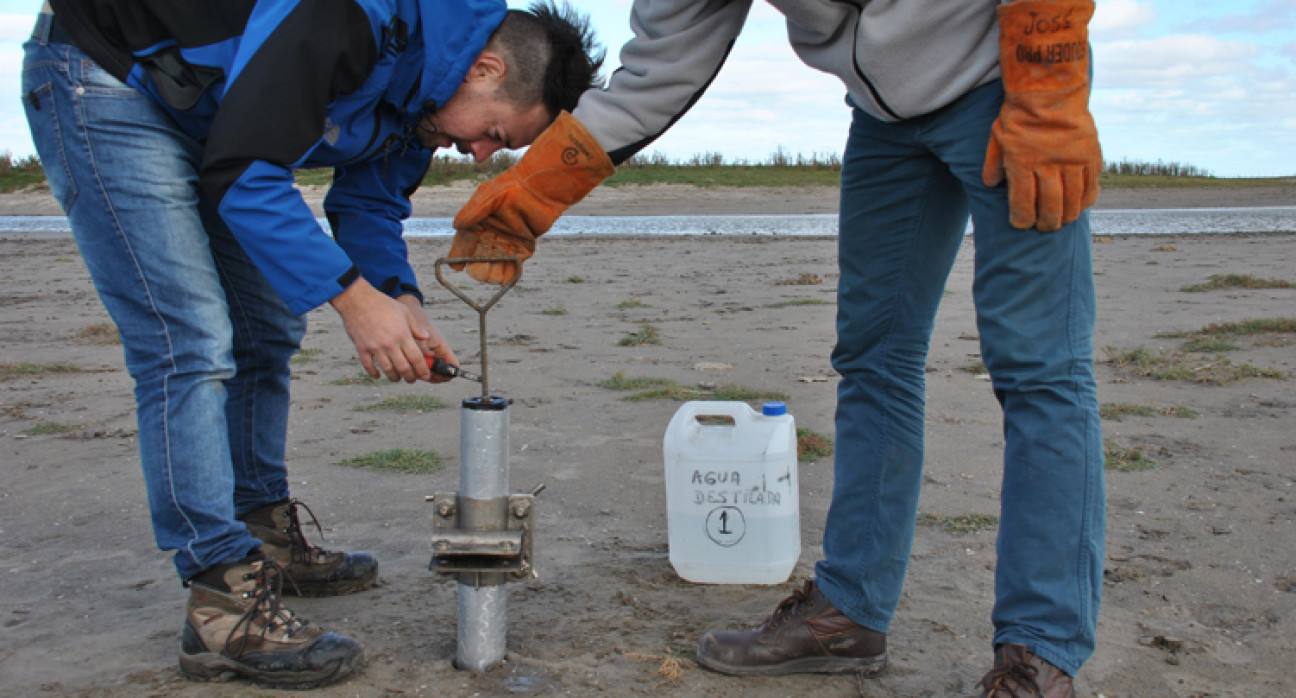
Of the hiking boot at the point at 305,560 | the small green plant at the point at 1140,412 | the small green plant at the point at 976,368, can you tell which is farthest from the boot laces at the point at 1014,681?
the small green plant at the point at 976,368

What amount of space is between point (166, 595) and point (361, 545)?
0.58 m

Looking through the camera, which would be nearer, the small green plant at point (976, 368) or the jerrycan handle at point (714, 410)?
the jerrycan handle at point (714, 410)

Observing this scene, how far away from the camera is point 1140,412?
4.25 meters

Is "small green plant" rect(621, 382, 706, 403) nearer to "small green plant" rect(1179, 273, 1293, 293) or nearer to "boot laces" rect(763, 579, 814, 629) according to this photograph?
"boot laces" rect(763, 579, 814, 629)

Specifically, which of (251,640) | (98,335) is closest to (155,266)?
(251,640)

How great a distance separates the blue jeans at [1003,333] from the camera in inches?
68.7

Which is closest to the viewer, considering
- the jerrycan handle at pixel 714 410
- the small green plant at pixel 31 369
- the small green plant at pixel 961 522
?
the jerrycan handle at pixel 714 410

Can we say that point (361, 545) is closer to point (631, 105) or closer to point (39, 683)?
point (39, 683)

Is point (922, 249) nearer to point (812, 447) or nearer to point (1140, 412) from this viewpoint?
point (812, 447)

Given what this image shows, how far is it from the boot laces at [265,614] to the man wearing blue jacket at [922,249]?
882 millimetres

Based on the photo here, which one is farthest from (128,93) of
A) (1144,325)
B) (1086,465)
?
(1144,325)

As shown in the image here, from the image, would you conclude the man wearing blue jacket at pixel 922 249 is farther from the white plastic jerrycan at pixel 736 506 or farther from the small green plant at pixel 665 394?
the small green plant at pixel 665 394

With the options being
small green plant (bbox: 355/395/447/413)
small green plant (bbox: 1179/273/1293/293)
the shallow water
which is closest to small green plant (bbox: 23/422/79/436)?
small green plant (bbox: 355/395/447/413)

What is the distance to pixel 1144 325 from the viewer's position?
6.71 m
